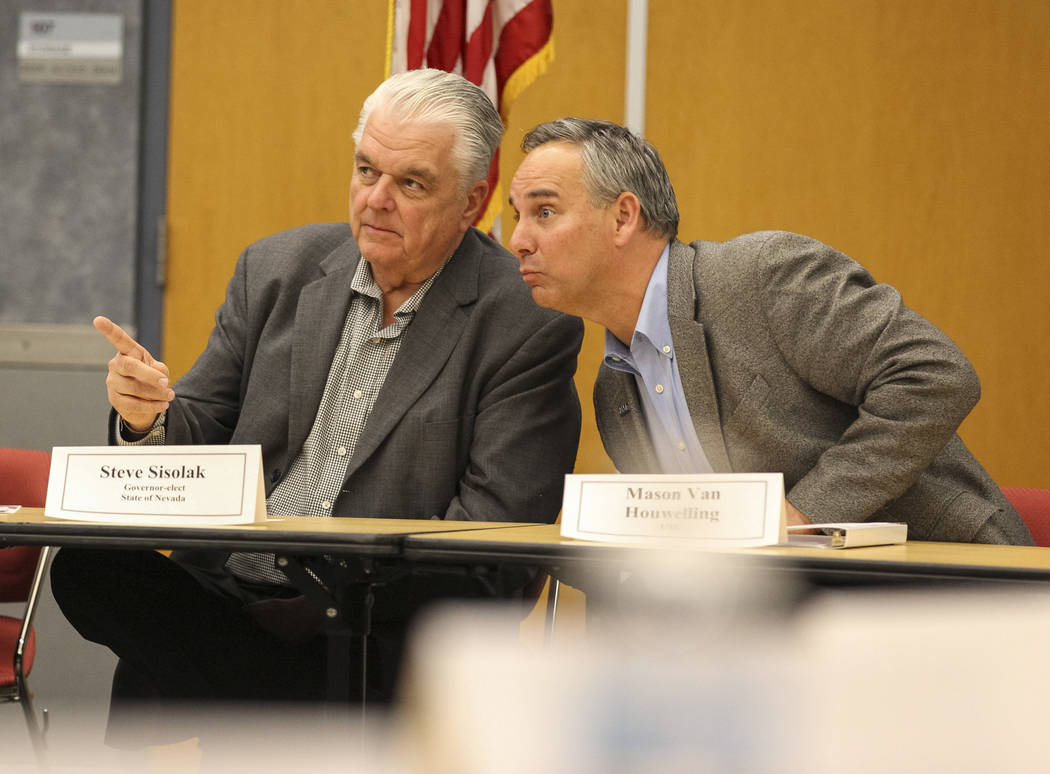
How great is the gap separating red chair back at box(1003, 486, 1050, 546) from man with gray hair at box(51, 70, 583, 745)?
0.78 metres

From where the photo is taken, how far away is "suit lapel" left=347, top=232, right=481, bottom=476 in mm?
2025

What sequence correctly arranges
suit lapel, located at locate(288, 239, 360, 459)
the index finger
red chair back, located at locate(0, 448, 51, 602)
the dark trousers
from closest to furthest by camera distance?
the index finger < the dark trousers < suit lapel, located at locate(288, 239, 360, 459) < red chair back, located at locate(0, 448, 51, 602)

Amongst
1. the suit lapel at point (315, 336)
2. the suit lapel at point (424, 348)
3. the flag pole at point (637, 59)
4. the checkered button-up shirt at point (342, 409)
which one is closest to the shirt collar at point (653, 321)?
the suit lapel at point (424, 348)

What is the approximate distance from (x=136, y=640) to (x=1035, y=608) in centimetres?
168

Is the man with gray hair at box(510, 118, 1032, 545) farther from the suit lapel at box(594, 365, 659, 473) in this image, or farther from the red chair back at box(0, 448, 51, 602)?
the red chair back at box(0, 448, 51, 602)

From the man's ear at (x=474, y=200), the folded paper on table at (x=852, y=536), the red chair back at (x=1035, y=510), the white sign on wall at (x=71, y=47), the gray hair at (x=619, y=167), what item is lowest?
the red chair back at (x=1035, y=510)

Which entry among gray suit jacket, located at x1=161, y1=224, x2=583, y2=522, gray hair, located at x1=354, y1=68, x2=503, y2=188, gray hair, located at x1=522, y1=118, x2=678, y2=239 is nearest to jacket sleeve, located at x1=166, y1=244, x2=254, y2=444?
gray suit jacket, located at x1=161, y1=224, x2=583, y2=522

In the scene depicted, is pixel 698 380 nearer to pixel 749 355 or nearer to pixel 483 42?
pixel 749 355

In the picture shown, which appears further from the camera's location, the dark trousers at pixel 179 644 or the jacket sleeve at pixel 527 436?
the jacket sleeve at pixel 527 436

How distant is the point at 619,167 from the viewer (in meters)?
2.02

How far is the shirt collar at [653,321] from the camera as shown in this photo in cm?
197

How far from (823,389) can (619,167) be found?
20.9 inches

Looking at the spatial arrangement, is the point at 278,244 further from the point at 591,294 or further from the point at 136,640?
the point at 136,640

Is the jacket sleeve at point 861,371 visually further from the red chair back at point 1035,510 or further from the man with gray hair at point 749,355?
the red chair back at point 1035,510
